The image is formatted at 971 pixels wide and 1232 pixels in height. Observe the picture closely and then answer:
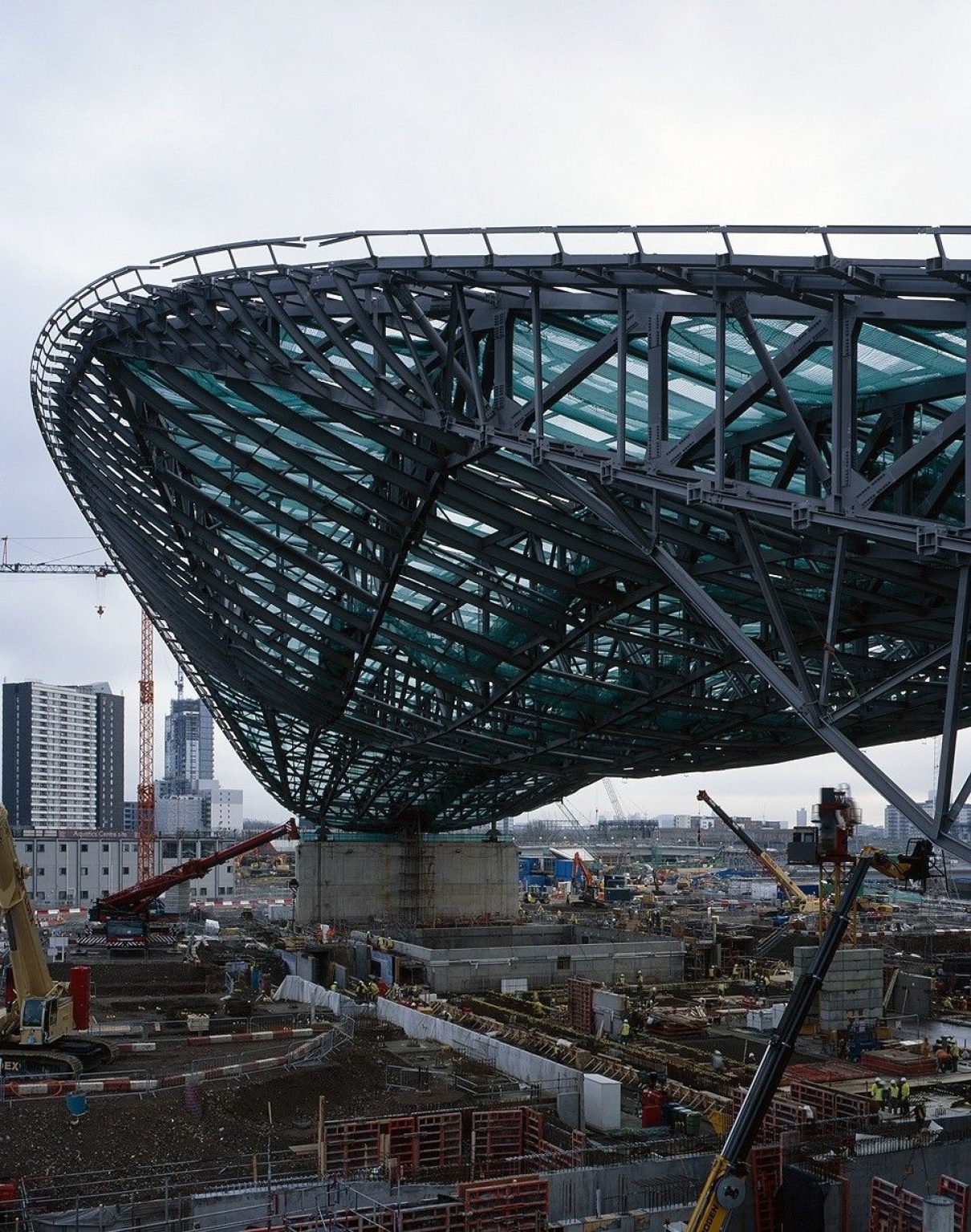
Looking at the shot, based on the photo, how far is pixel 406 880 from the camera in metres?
82.1

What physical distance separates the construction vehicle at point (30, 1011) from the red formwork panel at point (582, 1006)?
15.6m

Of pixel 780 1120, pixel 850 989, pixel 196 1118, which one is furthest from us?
pixel 850 989

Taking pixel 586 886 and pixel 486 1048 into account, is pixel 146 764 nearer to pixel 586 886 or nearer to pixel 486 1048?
pixel 586 886

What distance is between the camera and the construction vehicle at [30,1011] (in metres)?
34.0

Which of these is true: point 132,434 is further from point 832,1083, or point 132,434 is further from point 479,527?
point 832,1083

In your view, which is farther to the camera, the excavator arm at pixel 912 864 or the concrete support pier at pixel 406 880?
the concrete support pier at pixel 406 880

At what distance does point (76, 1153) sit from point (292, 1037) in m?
14.6

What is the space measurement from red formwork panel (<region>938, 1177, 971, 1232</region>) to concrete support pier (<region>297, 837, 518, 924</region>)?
191 ft

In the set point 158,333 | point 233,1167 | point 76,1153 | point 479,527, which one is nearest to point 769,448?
point 479,527

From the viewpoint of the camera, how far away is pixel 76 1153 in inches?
998

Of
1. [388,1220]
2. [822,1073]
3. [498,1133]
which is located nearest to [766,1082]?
[388,1220]

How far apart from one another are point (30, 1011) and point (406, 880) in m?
48.4

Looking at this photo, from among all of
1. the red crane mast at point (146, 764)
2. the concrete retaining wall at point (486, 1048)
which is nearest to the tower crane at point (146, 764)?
the red crane mast at point (146, 764)

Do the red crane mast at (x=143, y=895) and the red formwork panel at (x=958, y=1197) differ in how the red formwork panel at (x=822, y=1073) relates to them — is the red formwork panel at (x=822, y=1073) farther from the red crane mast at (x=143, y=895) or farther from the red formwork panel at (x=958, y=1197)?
the red crane mast at (x=143, y=895)
